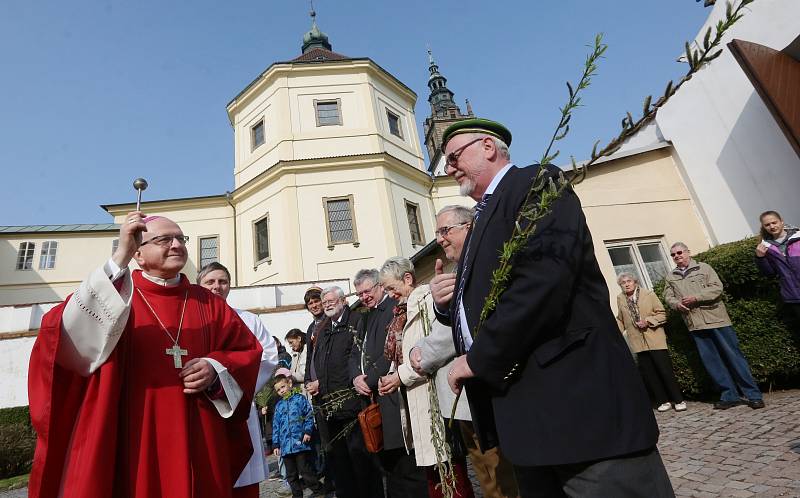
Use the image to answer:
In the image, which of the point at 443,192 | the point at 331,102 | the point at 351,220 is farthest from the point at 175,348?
the point at 443,192

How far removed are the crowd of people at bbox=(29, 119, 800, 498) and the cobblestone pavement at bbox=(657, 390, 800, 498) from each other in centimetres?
188

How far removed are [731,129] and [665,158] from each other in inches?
48.4

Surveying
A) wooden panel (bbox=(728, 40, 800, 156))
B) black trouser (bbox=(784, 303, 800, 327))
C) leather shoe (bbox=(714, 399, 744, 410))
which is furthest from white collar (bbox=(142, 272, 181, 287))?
wooden panel (bbox=(728, 40, 800, 156))

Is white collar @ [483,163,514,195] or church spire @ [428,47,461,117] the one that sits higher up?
church spire @ [428,47,461,117]

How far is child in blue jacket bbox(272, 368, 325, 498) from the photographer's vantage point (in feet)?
16.8

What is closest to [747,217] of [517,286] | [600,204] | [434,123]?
[600,204]

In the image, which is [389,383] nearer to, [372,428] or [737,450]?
[372,428]

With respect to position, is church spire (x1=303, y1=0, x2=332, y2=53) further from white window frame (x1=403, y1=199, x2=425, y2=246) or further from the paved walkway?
the paved walkway

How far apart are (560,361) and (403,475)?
2.51 meters

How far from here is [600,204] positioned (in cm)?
833

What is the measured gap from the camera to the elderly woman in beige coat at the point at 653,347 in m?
6.05

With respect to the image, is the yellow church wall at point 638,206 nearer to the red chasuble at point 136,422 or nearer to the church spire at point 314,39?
the red chasuble at point 136,422

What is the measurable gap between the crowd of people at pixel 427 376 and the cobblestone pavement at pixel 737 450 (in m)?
1.88

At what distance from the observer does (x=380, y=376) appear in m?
3.65
